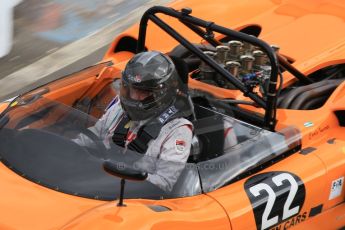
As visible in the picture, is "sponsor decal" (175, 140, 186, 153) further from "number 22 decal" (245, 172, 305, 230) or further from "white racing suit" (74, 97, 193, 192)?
"number 22 decal" (245, 172, 305, 230)

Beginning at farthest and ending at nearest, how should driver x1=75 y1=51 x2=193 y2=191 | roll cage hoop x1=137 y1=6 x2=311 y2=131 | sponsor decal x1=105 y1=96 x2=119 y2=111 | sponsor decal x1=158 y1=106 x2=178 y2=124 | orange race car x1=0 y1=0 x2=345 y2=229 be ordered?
sponsor decal x1=105 y1=96 x2=119 y2=111 < roll cage hoop x1=137 y1=6 x2=311 y2=131 < sponsor decal x1=158 y1=106 x2=178 y2=124 < driver x1=75 y1=51 x2=193 y2=191 < orange race car x1=0 y1=0 x2=345 y2=229

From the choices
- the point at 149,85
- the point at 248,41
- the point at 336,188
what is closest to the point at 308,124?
the point at 336,188

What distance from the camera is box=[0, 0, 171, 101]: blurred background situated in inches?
278

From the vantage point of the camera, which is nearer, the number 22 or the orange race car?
the orange race car

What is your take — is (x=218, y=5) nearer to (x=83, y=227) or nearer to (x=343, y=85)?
(x=343, y=85)

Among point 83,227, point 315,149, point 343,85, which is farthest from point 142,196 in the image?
point 343,85

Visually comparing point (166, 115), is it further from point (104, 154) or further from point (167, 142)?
point (104, 154)

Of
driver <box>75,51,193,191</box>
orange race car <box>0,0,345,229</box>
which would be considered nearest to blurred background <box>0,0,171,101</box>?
orange race car <box>0,0,345,229</box>

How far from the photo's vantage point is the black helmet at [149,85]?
3629mm

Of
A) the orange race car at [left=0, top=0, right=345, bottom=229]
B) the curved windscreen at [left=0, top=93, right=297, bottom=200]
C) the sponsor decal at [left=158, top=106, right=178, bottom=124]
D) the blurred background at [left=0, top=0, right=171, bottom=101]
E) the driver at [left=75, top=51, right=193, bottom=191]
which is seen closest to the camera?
the orange race car at [left=0, top=0, right=345, bottom=229]

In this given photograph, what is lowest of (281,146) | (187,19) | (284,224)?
(284,224)

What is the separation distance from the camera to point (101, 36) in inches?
309

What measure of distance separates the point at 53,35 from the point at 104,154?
15.0 ft

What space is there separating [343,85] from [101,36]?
13.2ft
